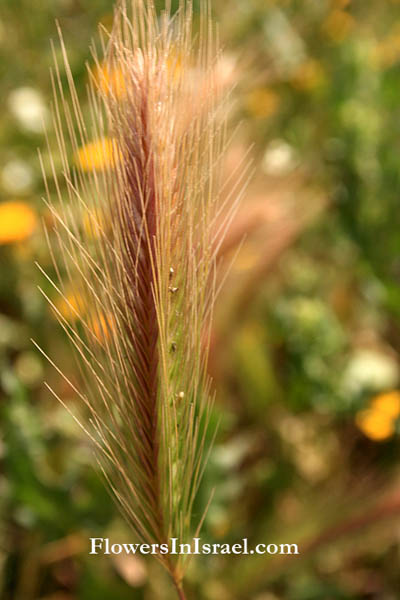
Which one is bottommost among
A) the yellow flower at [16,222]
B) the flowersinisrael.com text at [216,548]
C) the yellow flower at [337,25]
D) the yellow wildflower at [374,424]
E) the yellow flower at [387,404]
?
the flowersinisrael.com text at [216,548]

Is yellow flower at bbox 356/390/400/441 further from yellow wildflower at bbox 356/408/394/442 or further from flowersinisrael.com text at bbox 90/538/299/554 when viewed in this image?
flowersinisrael.com text at bbox 90/538/299/554

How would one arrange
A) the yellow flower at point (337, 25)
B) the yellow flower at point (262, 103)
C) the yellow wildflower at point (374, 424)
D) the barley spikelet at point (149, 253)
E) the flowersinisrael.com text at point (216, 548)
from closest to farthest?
the barley spikelet at point (149, 253)
the flowersinisrael.com text at point (216, 548)
the yellow wildflower at point (374, 424)
the yellow flower at point (262, 103)
the yellow flower at point (337, 25)

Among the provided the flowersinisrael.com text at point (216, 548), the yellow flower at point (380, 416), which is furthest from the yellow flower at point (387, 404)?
the flowersinisrael.com text at point (216, 548)

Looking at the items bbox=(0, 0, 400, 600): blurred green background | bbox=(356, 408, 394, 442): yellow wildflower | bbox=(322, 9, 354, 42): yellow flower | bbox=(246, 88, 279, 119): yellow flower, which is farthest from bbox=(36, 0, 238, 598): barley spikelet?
bbox=(322, 9, 354, 42): yellow flower

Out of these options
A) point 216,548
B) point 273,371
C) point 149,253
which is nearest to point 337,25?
point 273,371

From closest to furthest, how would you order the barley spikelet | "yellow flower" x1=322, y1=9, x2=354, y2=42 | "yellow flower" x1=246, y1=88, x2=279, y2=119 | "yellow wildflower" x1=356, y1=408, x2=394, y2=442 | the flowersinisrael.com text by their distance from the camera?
1. the barley spikelet
2. the flowersinisrael.com text
3. "yellow wildflower" x1=356, y1=408, x2=394, y2=442
4. "yellow flower" x1=246, y1=88, x2=279, y2=119
5. "yellow flower" x1=322, y1=9, x2=354, y2=42

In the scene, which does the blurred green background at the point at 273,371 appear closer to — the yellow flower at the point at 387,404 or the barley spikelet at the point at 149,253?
the yellow flower at the point at 387,404

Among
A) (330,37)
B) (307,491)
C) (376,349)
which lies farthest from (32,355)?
(330,37)
